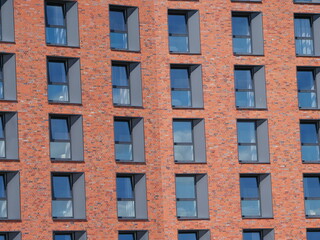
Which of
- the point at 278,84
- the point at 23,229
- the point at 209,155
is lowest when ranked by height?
the point at 23,229

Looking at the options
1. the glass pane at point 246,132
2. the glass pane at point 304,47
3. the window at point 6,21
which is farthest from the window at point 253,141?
the window at point 6,21

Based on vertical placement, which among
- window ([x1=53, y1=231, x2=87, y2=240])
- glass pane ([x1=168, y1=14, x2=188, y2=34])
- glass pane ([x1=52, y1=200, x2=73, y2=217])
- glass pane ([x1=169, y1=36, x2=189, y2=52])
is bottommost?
window ([x1=53, y1=231, x2=87, y2=240])

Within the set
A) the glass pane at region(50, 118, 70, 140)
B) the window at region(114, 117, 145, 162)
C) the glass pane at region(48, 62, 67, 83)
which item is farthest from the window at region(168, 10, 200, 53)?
the glass pane at region(50, 118, 70, 140)

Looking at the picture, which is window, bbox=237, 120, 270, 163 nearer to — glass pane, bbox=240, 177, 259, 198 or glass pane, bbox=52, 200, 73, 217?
glass pane, bbox=240, 177, 259, 198

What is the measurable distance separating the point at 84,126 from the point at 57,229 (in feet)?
14.4

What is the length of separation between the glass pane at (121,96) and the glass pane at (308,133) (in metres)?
7.82

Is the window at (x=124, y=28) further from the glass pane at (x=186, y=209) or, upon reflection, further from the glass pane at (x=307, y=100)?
the glass pane at (x=307, y=100)

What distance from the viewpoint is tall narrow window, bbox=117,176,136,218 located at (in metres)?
46.8

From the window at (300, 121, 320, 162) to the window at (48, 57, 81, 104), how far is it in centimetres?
1003

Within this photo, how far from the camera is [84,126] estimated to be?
1831 inches

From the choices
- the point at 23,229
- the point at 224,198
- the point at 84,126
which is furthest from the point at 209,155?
the point at 23,229

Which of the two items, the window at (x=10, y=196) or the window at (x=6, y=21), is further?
the window at (x=6, y=21)

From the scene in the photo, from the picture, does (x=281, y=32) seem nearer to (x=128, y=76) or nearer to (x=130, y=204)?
(x=128, y=76)

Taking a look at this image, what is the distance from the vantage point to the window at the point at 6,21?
45.9m
